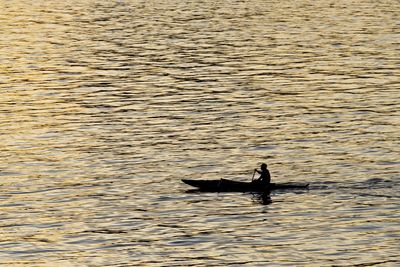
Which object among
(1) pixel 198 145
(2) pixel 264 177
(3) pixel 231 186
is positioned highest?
(2) pixel 264 177

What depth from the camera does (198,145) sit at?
67.8 m

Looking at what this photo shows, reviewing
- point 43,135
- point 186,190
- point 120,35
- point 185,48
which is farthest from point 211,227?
point 120,35

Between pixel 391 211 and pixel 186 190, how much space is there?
39.1 feet

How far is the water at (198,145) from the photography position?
46.9 metres

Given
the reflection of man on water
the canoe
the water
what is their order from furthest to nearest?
the canoe → the reflection of man on water → the water

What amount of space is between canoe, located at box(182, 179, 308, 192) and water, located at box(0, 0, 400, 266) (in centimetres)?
43

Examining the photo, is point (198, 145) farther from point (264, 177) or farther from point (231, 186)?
point (264, 177)

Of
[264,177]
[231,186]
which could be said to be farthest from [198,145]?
[264,177]

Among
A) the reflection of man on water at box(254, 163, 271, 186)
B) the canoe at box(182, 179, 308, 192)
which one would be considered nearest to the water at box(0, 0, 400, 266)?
the canoe at box(182, 179, 308, 192)

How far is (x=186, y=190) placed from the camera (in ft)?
186

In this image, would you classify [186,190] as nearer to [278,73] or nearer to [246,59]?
[278,73]

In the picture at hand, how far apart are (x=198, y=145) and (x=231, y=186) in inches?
490

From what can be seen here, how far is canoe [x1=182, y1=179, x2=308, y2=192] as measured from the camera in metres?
55.4

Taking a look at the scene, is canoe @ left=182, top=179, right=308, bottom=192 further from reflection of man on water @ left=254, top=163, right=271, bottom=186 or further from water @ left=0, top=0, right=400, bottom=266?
water @ left=0, top=0, right=400, bottom=266
